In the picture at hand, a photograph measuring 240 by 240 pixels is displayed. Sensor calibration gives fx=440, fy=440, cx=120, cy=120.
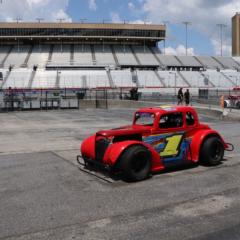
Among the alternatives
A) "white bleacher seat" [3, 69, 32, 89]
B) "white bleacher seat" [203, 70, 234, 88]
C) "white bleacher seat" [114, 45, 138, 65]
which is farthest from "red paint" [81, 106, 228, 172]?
"white bleacher seat" [114, 45, 138, 65]

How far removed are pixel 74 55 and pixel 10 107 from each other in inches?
1710

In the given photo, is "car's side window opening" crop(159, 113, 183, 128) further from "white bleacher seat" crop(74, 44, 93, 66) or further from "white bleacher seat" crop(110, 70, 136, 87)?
"white bleacher seat" crop(74, 44, 93, 66)

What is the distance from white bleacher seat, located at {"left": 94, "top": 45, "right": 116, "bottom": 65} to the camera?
253 ft

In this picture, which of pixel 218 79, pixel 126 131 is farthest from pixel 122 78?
pixel 126 131

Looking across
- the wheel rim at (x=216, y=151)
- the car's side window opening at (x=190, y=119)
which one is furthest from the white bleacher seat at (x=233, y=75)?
the car's side window opening at (x=190, y=119)

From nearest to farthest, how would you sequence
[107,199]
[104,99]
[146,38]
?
[107,199]
[104,99]
[146,38]

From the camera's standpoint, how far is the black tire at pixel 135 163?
8555mm

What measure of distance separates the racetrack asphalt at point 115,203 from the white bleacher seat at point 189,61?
70.5m

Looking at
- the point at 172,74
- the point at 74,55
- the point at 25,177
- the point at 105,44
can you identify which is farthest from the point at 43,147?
the point at 105,44

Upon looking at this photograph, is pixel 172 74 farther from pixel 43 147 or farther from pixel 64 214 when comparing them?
pixel 64 214

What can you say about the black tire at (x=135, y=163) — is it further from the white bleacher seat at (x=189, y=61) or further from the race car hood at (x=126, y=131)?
the white bleacher seat at (x=189, y=61)

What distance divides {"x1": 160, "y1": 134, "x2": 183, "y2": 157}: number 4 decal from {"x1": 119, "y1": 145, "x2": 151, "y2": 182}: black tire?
672mm

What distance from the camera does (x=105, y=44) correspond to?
8731 cm

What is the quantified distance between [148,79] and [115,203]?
2440 inches
